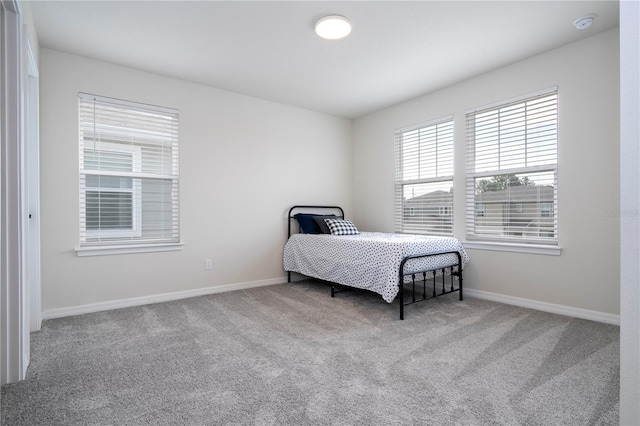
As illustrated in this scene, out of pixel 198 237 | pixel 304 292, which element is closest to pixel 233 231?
pixel 198 237

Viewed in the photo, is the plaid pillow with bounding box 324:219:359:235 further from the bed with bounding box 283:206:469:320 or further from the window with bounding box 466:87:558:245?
the window with bounding box 466:87:558:245

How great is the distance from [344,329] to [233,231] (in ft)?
6.54

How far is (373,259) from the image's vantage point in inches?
122

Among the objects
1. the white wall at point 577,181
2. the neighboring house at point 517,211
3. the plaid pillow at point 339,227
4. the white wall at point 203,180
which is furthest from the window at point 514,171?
the white wall at point 203,180

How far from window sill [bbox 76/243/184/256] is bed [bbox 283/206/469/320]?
142 cm

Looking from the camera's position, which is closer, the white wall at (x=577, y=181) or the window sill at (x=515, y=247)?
the white wall at (x=577, y=181)

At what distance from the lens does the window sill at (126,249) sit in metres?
3.12

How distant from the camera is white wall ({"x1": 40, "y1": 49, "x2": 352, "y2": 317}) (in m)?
3.02

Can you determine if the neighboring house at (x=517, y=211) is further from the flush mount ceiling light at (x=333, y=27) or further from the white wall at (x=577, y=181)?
the flush mount ceiling light at (x=333, y=27)

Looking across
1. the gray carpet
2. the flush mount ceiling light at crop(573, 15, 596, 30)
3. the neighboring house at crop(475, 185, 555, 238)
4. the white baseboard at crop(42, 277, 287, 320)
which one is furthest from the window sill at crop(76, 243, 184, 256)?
the flush mount ceiling light at crop(573, 15, 596, 30)

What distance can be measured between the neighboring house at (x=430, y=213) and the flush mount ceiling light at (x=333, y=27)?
2209mm

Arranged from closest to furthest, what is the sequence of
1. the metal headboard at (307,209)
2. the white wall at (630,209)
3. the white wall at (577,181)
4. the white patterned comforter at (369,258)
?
the white wall at (630,209) → the white wall at (577,181) → the white patterned comforter at (369,258) → the metal headboard at (307,209)

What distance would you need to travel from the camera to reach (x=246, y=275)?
414 centimetres

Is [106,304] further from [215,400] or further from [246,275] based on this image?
[215,400]
